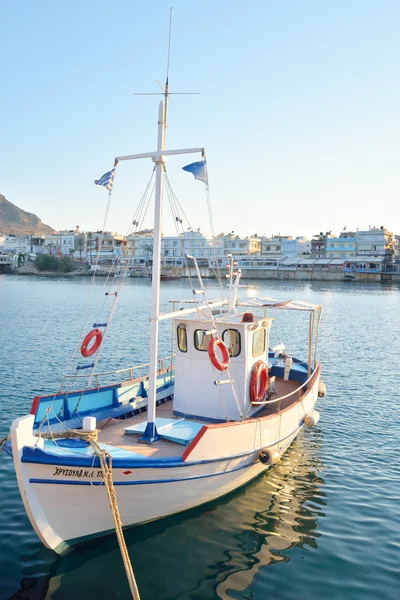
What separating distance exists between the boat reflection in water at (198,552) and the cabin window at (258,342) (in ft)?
12.3

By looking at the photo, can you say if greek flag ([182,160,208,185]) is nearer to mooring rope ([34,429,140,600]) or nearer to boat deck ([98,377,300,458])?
mooring rope ([34,429,140,600])

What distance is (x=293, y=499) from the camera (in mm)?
12828

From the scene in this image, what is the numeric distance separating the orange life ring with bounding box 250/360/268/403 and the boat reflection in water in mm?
2461

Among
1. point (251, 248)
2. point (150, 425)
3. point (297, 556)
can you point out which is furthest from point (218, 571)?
point (251, 248)

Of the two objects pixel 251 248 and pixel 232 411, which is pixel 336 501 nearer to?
pixel 232 411

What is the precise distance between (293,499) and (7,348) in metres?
24.6

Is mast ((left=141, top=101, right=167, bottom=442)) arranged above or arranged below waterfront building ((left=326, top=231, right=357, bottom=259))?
below

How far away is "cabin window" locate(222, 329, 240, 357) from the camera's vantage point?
13.5 meters

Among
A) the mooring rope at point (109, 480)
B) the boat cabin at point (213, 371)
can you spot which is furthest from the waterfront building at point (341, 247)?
the mooring rope at point (109, 480)

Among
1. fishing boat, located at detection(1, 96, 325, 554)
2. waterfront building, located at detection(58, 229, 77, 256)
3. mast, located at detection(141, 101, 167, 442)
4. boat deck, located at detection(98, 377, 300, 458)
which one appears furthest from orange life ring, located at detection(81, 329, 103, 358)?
waterfront building, located at detection(58, 229, 77, 256)

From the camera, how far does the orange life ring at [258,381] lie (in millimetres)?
13852

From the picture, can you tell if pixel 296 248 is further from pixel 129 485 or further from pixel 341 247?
pixel 129 485

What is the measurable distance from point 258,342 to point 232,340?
3.98 feet

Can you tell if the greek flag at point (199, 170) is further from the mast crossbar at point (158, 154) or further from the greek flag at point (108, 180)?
the greek flag at point (108, 180)
